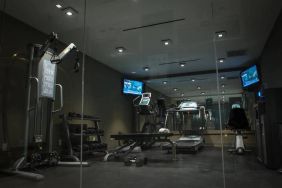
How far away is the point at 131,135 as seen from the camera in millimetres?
3727

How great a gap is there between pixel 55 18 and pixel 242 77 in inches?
127

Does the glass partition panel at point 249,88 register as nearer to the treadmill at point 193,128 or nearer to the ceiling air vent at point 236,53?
the ceiling air vent at point 236,53

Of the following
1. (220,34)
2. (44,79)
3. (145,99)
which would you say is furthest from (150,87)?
(44,79)

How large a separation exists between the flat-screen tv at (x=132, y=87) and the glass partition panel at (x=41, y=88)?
806mm

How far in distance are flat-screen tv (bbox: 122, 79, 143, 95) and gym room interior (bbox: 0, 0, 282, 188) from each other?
Result: 0.09ft

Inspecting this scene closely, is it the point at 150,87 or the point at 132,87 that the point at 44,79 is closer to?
the point at 132,87

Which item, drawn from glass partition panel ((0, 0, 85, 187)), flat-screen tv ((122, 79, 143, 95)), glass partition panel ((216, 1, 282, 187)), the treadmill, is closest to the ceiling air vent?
glass partition panel ((216, 1, 282, 187))

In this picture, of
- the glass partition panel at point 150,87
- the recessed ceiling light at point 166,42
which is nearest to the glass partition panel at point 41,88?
the glass partition panel at point 150,87

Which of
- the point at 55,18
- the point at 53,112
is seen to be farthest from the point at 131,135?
the point at 55,18

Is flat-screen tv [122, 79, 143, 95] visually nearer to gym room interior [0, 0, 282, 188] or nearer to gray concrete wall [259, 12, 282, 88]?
gym room interior [0, 0, 282, 188]

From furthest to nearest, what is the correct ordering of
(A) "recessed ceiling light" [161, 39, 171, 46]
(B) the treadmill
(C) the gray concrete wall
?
1. (A) "recessed ceiling light" [161, 39, 171, 46]
2. (C) the gray concrete wall
3. (B) the treadmill

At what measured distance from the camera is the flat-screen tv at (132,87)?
3.90m

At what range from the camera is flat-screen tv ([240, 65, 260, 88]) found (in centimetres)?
308

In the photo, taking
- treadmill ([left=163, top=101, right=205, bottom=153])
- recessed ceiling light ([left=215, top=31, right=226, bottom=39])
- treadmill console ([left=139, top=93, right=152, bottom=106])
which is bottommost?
treadmill ([left=163, top=101, right=205, bottom=153])
